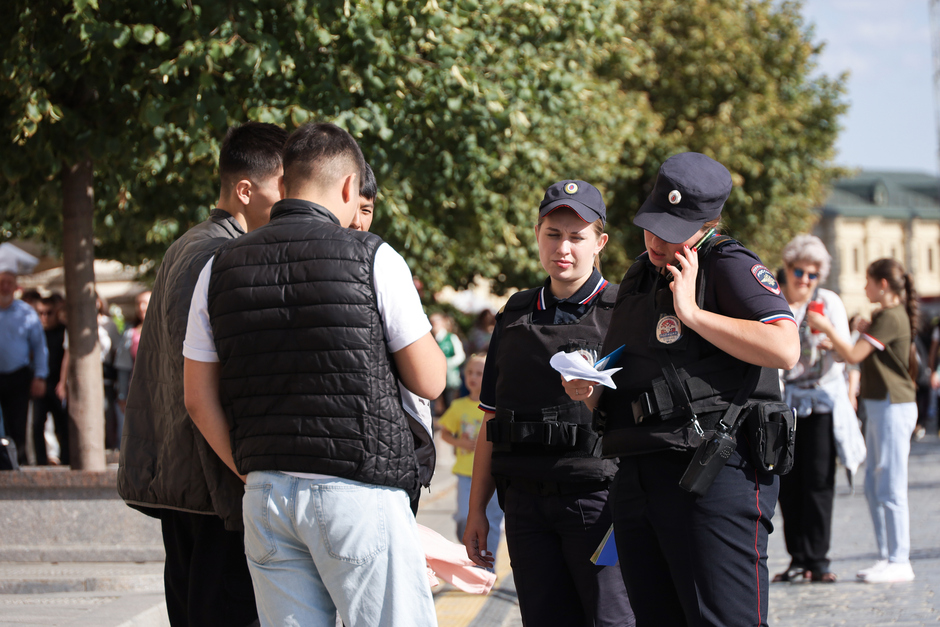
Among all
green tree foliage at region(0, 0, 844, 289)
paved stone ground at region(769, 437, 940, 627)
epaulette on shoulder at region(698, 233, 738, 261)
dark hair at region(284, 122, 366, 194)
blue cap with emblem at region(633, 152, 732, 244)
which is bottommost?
paved stone ground at region(769, 437, 940, 627)

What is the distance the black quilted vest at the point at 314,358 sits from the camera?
2.46m

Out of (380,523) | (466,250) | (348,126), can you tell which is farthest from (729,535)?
(466,250)

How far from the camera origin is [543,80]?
8.80 m

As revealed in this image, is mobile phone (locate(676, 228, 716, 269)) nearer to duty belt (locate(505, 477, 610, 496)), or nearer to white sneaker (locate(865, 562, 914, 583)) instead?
duty belt (locate(505, 477, 610, 496))

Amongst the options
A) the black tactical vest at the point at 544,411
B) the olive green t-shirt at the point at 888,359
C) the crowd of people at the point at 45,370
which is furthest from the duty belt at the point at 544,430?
the crowd of people at the point at 45,370

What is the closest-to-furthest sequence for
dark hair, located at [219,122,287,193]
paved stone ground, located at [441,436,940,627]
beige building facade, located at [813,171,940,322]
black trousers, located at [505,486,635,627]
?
black trousers, located at [505,486,635,627], dark hair, located at [219,122,287,193], paved stone ground, located at [441,436,940,627], beige building facade, located at [813,171,940,322]

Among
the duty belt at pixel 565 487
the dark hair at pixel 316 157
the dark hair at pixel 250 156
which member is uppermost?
the dark hair at pixel 250 156

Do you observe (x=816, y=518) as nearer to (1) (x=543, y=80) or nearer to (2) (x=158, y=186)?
(1) (x=543, y=80)

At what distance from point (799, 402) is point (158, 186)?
18.1 ft

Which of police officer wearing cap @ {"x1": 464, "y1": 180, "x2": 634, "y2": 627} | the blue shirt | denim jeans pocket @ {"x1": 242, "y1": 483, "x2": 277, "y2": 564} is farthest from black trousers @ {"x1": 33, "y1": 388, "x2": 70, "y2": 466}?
denim jeans pocket @ {"x1": 242, "y1": 483, "x2": 277, "y2": 564}

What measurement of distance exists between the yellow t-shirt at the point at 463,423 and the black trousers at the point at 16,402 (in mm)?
5313

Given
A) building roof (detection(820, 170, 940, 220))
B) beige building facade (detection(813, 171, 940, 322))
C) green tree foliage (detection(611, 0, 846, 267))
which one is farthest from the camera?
building roof (detection(820, 170, 940, 220))

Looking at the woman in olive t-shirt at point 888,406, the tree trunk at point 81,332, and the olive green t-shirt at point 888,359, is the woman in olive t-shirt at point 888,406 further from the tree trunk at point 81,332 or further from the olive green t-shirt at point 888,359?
the tree trunk at point 81,332

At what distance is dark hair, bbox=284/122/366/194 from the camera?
2.66 metres
